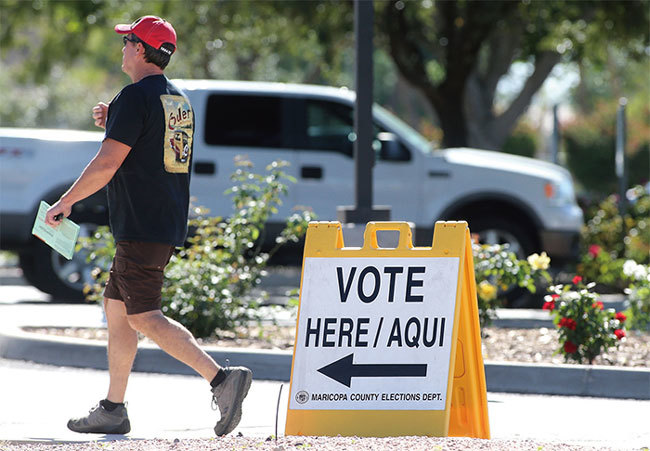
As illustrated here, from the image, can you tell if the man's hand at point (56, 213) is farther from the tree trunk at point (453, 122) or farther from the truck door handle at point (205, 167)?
the tree trunk at point (453, 122)

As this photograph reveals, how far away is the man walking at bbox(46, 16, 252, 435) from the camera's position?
527cm

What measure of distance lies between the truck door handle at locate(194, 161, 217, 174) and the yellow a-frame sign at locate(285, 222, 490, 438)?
646cm

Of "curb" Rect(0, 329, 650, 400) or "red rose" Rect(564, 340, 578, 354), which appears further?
"red rose" Rect(564, 340, 578, 354)

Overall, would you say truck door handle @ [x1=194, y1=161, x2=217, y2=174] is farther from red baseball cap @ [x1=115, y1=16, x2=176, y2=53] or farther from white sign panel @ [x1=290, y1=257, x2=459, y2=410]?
white sign panel @ [x1=290, y1=257, x2=459, y2=410]

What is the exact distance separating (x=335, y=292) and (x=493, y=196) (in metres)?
6.96

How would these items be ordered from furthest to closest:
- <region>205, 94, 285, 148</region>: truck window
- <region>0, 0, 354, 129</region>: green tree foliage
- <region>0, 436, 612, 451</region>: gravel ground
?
<region>0, 0, 354, 129</region>: green tree foliage < <region>205, 94, 285, 148</region>: truck window < <region>0, 436, 612, 451</region>: gravel ground

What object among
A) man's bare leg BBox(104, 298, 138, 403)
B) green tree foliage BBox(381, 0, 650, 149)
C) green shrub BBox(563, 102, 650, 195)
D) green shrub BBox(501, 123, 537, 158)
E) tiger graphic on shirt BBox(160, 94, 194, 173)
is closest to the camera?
tiger graphic on shirt BBox(160, 94, 194, 173)

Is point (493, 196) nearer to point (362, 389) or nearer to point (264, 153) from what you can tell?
point (264, 153)

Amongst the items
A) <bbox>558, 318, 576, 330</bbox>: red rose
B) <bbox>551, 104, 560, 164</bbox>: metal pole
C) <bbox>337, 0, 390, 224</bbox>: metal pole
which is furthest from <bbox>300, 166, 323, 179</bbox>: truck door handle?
<bbox>551, 104, 560, 164</bbox>: metal pole

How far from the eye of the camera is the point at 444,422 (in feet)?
16.3

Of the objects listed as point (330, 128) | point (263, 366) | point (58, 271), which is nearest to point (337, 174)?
point (330, 128)

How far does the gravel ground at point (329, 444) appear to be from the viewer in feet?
15.1

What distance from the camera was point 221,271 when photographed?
841 cm

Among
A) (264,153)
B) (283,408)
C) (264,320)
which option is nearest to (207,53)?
(264,153)
